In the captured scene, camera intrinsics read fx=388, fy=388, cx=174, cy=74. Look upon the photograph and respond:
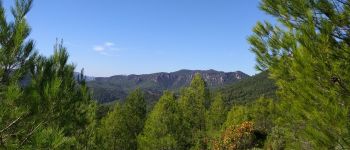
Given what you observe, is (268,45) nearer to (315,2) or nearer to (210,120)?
(315,2)

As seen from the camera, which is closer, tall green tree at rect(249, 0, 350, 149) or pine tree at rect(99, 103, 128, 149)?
tall green tree at rect(249, 0, 350, 149)

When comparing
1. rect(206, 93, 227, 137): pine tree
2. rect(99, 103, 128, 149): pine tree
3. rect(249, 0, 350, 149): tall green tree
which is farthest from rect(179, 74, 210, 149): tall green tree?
rect(249, 0, 350, 149): tall green tree

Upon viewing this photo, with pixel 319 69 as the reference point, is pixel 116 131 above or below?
below

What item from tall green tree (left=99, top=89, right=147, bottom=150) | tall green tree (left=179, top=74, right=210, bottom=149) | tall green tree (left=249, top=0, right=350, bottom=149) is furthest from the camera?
tall green tree (left=99, top=89, right=147, bottom=150)

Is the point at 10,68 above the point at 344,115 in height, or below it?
above

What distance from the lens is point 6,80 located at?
24.5 ft

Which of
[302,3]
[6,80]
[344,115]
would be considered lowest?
[344,115]

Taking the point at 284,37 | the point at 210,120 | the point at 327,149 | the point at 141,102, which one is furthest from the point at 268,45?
the point at 141,102

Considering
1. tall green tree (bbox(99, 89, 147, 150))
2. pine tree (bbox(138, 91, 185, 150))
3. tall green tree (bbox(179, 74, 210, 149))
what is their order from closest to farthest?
1. pine tree (bbox(138, 91, 185, 150))
2. tall green tree (bbox(179, 74, 210, 149))
3. tall green tree (bbox(99, 89, 147, 150))

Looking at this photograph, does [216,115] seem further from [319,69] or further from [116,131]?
[319,69]

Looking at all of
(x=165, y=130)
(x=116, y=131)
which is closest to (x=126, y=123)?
(x=116, y=131)

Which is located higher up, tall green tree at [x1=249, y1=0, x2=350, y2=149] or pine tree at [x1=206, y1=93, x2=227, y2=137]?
tall green tree at [x1=249, y1=0, x2=350, y2=149]

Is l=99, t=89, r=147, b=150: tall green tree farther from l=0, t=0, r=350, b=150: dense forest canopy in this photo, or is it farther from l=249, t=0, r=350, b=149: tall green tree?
l=249, t=0, r=350, b=149: tall green tree

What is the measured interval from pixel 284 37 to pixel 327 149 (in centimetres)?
232
